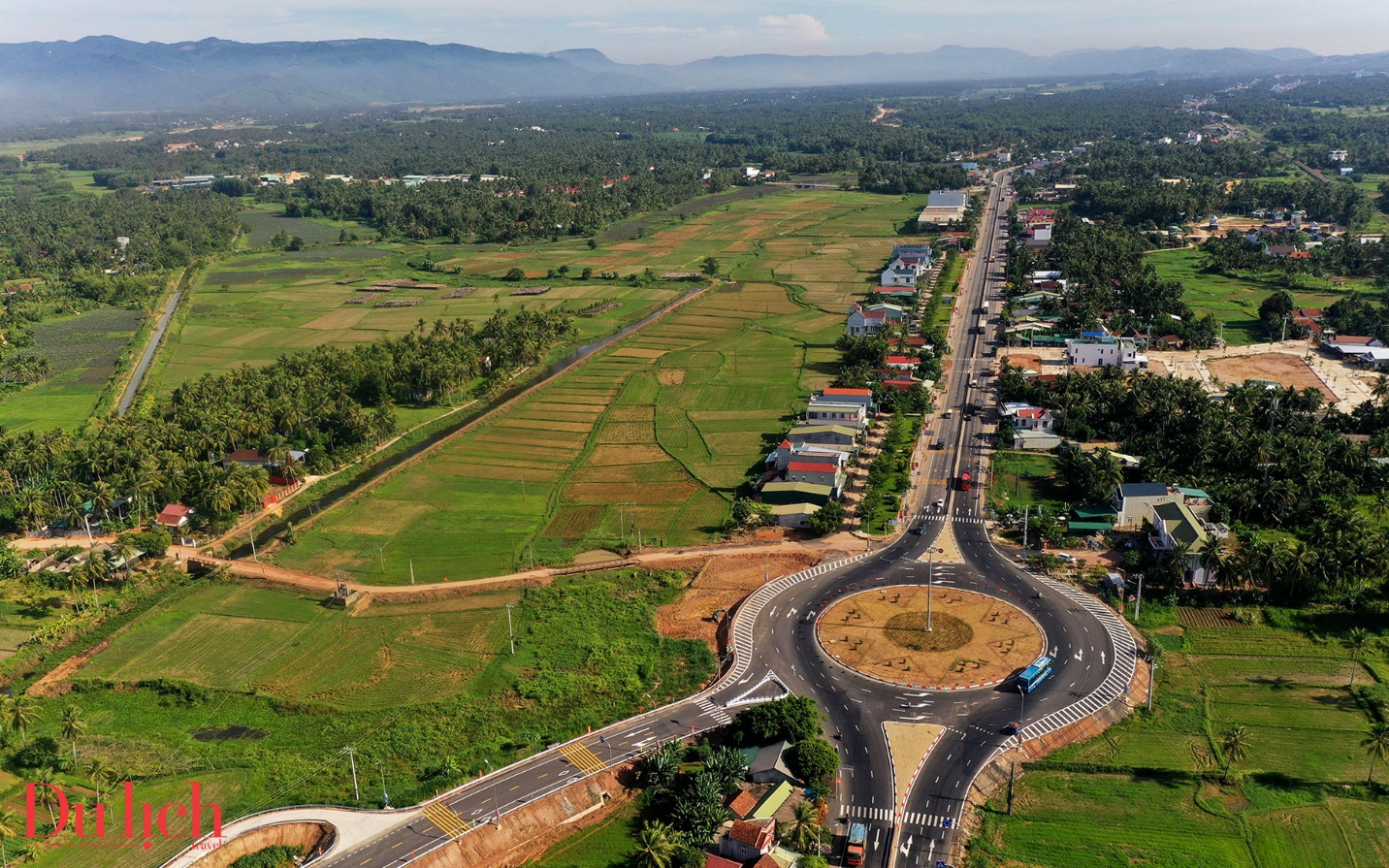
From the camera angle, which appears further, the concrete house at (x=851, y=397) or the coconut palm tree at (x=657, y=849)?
the concrete house at (x=851, y=397)

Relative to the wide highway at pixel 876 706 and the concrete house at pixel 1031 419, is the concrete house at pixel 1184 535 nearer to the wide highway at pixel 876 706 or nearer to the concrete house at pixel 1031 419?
the wide highway at pixel 876 706

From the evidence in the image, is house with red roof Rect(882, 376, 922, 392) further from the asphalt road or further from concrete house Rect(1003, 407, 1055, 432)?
the asphalt road

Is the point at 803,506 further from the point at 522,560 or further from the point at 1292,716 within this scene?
the point at 1292,716

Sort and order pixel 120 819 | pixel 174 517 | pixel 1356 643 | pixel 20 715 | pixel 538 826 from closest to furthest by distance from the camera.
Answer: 1. pixel 538 826
2. pixel 120 819
3. pixel 20 715
4. pixel 1356 643
5. pixel 174 517

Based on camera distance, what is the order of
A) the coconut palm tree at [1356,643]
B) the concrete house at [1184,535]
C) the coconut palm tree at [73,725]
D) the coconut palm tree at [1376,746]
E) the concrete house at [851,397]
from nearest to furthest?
the coconut palm tree at [1376,746] → the coconut palm tree at [73,725] → the coconut palm tree at [1356,643] → the concrete house at [1184,535] → the concrete house at [851,397]

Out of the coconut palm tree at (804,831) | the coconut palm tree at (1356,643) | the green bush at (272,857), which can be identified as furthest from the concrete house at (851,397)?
the green bush at (272,857)

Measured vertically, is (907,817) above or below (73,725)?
below

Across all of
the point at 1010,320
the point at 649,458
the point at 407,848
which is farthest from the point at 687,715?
the point at 1010,320

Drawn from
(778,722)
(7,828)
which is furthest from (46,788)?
(778,722)

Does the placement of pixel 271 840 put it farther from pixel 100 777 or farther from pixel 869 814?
pixel 869 814
